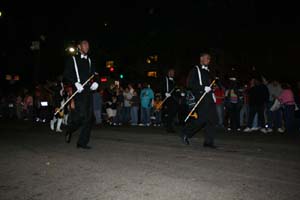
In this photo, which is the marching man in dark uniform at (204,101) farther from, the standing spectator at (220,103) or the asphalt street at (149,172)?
the standing spectator at (220,103)

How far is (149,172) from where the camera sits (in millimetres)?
6332

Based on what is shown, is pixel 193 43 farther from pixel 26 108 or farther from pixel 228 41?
pixel 26 108

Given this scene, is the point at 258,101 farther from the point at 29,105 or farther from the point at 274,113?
the point at 29,105

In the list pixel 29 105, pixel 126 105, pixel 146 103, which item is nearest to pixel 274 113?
pixel 146 103

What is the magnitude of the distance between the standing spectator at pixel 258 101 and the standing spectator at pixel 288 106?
1.83 feet

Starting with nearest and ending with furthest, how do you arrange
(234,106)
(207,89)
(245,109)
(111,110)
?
(207,89), (234,106), (245,109), (111,110)

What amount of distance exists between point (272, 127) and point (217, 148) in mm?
6661

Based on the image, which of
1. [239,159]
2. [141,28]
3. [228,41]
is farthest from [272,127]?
[141,28]

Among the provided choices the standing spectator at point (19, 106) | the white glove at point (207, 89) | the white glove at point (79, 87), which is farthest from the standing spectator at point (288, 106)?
the standing spectator at point (19, 106)

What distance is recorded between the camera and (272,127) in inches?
592

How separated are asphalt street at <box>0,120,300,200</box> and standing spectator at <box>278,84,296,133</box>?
5003 mm

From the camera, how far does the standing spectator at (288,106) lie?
561 inches

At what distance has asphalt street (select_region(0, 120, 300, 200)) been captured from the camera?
5133mm

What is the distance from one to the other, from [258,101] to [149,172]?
8765 mm
